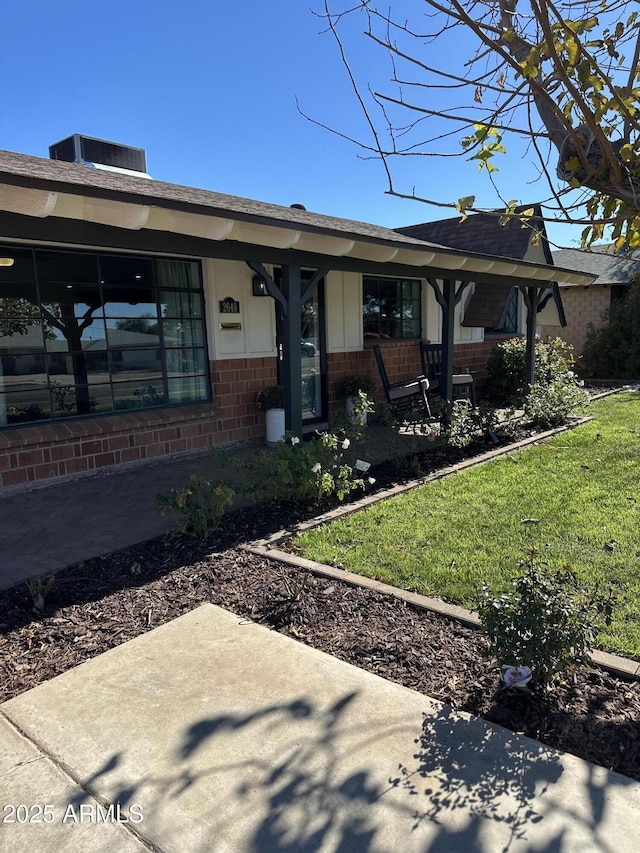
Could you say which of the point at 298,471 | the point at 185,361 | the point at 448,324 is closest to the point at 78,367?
the point at 185,361

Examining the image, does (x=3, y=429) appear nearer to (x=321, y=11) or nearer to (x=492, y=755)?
(x=321, y=11)

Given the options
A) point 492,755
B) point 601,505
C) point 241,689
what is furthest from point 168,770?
point 601,505

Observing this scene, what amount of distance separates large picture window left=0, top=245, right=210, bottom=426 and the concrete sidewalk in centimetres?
84

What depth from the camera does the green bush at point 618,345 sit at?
1517 cm

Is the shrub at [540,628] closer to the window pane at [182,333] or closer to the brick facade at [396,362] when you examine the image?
the window pane at [182,333]

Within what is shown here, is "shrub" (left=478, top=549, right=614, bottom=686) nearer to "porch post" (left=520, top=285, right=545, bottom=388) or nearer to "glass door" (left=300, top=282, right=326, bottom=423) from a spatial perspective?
"glass door" (left=300, top=282, right=326, bottom=423)

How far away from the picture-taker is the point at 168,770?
2139 millimetres

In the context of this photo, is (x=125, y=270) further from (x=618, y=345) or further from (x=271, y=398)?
(x=618, y=345)

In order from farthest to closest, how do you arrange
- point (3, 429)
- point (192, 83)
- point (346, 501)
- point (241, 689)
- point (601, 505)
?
point (192, 83) < point (3, 429) < point (346, 501) < point (601, 505) < point (241, 689)

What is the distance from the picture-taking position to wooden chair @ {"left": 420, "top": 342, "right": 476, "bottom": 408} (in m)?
9.03

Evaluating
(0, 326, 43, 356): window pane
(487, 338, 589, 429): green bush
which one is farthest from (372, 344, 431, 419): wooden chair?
(0, 326, 43, 356): window pane

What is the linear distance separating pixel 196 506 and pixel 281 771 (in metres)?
2.66

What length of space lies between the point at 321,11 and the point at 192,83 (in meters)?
8.13

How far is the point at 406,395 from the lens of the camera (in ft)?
28.2
